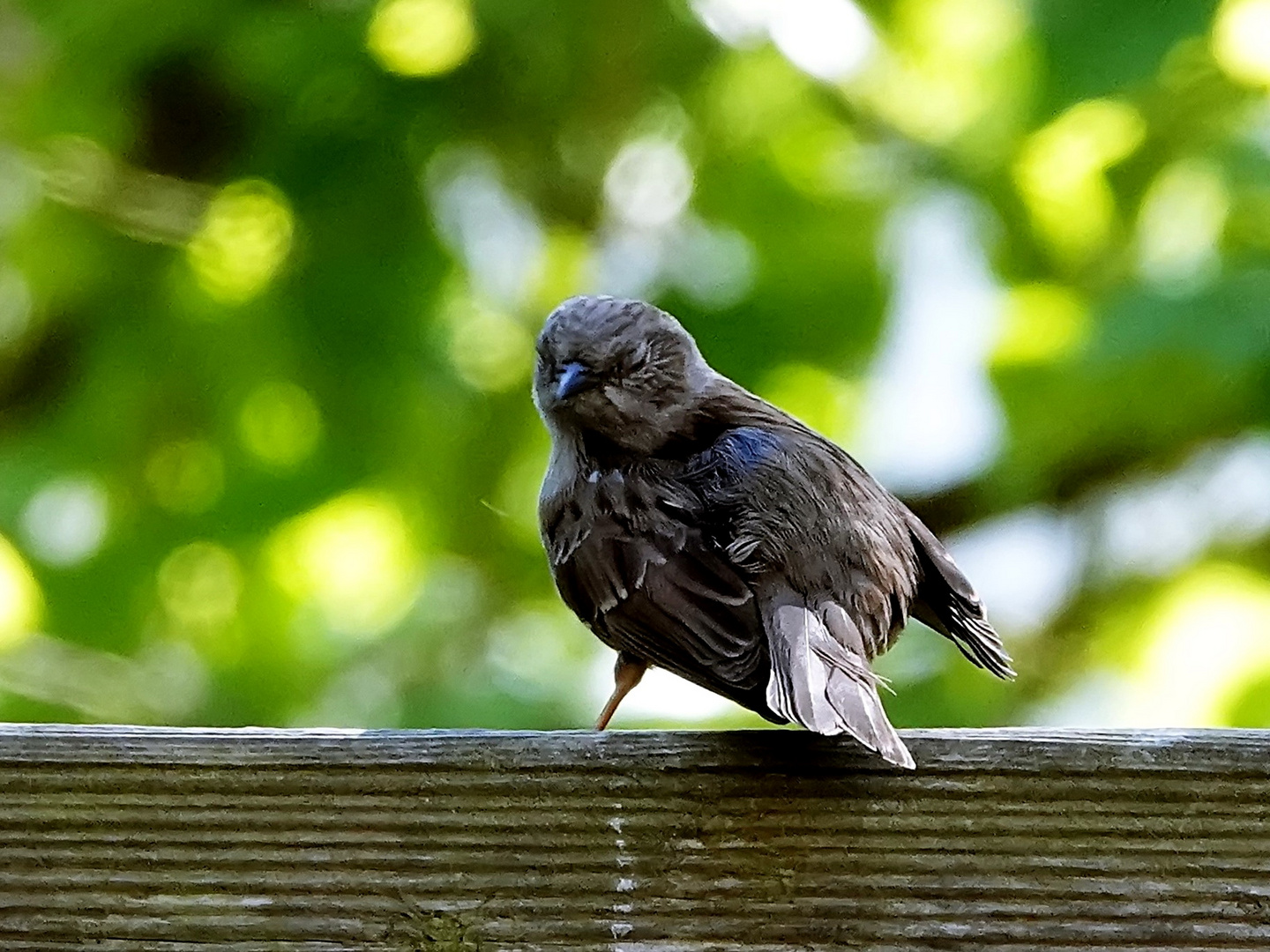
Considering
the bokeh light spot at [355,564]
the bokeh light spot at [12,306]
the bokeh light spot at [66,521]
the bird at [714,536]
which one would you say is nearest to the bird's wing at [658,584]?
the bird at [714,536]

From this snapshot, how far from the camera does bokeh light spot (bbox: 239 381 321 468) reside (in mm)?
3613

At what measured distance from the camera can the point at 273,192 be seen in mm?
3561

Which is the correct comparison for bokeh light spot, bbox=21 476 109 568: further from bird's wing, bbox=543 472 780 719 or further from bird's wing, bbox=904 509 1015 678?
bird's wing, bbox=904 509 1015 678

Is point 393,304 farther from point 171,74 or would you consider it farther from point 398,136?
point 171,74

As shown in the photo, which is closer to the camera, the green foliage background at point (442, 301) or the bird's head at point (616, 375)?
the bird's head at point (616, 375)

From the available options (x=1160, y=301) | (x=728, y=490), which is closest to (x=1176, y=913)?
(x=728, y=490)

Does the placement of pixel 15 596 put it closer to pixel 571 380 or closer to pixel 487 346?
pixel 487 346

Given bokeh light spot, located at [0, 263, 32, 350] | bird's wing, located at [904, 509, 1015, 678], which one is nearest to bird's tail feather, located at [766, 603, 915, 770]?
bird's wing, located at [904, 509, 1015, 678]

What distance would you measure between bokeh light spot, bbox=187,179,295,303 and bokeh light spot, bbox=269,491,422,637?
531 millimetres

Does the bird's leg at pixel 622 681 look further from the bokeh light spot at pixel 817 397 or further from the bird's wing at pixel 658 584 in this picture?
the bokeh light spot at pixel 817 397

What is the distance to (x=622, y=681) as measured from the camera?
2771 mm

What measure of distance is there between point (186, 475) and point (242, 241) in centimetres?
56

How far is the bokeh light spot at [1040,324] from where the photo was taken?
3.48m

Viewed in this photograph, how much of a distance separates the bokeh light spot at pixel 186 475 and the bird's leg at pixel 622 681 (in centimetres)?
128
